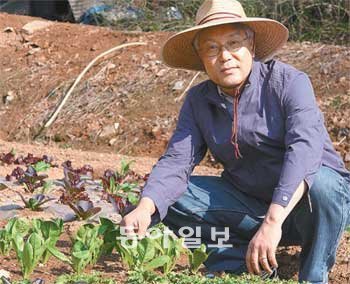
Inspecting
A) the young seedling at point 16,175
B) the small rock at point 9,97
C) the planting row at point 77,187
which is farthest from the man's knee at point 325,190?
the small rock at point 9,97

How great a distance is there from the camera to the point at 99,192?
18.6 feet

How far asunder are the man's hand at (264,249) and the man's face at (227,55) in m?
0.73

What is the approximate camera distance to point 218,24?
3641 mm

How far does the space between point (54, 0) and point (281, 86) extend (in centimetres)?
1234

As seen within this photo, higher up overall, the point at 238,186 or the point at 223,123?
the point at 223,123

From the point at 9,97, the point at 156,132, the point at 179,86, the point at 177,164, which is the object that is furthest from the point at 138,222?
the point at 9,97

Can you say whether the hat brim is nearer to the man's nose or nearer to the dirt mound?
the man's nose

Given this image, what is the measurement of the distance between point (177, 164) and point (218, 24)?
0.66 meters

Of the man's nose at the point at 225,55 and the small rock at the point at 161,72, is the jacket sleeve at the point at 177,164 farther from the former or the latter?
the small rock at the point at 161,72

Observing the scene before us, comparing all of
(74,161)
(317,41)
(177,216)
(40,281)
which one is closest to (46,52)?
(317,41)

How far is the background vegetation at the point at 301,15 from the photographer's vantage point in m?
11.1

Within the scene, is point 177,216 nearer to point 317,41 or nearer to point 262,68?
point 262,68

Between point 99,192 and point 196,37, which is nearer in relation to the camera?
point 196,37

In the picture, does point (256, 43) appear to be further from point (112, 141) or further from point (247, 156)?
point (112, 141)
